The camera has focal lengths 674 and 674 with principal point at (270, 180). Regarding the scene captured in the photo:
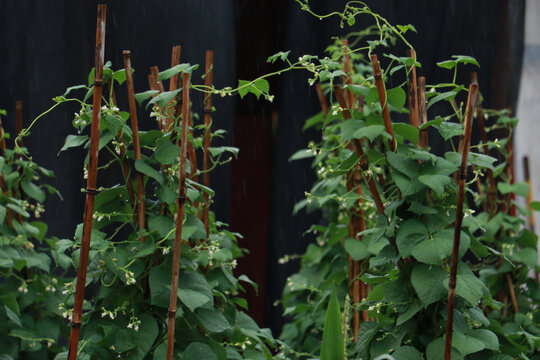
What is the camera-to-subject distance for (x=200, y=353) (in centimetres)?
156

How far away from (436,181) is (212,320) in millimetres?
624

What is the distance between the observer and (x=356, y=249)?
89.3 inches

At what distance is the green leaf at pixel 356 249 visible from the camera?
2246 mm

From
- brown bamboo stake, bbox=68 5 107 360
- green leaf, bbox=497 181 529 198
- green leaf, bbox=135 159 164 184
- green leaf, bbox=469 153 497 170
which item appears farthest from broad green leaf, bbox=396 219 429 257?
green leaf, bbox=497 181 529 198

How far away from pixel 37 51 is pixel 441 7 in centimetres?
202

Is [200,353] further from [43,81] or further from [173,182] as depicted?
[43,81]

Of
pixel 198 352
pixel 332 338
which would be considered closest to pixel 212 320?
pixel 198 352

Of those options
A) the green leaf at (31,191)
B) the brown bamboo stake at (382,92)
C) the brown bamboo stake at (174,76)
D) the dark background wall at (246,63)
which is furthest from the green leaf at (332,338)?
the dark background wall at (246,63)

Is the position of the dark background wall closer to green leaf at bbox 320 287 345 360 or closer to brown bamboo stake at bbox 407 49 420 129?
brown bamboo stake at bbox 407 49 420 129

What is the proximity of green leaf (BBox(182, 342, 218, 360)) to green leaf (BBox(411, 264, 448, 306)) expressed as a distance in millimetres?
493

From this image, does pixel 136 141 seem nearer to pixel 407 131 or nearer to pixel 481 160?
pixel 407 131

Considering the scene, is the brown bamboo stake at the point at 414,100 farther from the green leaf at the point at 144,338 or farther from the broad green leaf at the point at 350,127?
the green leaf at the point at 144,338

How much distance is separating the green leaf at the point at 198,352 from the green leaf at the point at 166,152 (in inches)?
16.9

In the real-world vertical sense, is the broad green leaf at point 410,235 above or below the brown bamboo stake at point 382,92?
below
